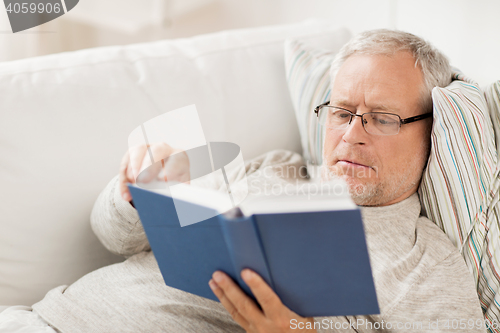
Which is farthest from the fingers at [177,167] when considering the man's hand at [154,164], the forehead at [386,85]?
the forehead at [386,85]

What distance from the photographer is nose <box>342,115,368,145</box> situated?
1041 mm

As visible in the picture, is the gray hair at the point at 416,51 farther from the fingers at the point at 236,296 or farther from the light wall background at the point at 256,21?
the fingers at the point at 236,296

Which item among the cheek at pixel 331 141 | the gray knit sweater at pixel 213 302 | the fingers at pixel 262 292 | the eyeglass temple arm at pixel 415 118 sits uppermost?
the eyeglass temple arm at pixel 415 118

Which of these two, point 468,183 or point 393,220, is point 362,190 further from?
point 468,183

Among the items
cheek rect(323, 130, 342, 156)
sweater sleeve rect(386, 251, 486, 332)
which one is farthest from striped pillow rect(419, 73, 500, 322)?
cheek rect(323, 130, 342, 156)

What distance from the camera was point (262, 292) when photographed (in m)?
0.67

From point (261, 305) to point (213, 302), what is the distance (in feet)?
0.85

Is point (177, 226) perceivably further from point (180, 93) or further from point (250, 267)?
point (180, 93)

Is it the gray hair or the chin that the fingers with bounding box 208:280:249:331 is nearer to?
the chin

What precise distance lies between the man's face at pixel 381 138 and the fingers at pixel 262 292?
0.45 metres

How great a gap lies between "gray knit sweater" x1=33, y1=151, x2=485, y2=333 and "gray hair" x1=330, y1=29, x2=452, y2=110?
1.13ft

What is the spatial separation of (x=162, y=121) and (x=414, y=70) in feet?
2.18

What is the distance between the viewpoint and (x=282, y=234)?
614mm

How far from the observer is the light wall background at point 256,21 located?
1.58 metres
